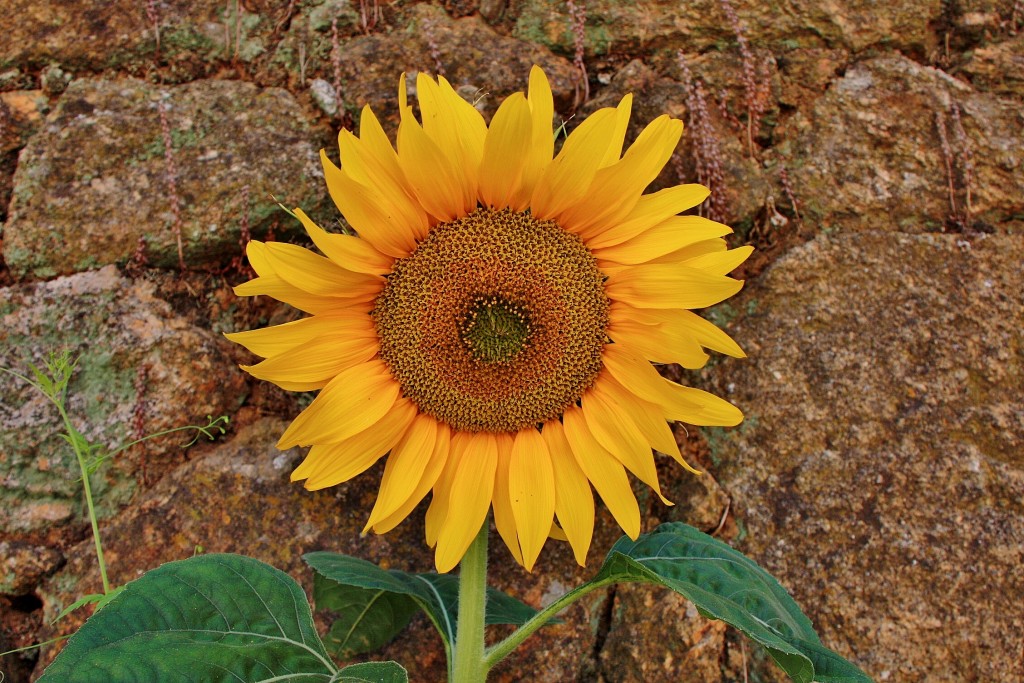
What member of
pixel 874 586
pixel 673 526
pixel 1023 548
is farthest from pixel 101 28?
pixel 1023 548

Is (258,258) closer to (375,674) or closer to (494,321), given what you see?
(494,321)

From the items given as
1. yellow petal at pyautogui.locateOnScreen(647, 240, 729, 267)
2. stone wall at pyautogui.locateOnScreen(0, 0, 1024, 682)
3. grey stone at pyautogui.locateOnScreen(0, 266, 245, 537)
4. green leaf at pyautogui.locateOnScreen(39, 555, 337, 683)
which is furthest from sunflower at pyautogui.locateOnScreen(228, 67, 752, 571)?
grey stone at pyautogui.locateOnScreen(0, 266, 245, 537)

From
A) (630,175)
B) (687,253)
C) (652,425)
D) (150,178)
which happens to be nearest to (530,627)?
(652,425)

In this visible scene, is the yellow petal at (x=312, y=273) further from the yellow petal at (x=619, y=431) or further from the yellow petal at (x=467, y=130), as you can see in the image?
the yellow petal at (x=619, y=431)

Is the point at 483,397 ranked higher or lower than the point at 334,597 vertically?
higher

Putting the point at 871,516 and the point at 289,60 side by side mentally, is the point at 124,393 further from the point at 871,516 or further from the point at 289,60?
the point at 871,516

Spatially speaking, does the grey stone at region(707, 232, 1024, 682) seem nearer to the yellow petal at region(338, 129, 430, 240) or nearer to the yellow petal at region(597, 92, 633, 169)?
the yellow petal at region(597, 92, 633, 169)

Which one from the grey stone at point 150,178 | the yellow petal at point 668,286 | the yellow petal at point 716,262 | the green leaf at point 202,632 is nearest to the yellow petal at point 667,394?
the yellow petal at point 668,286
